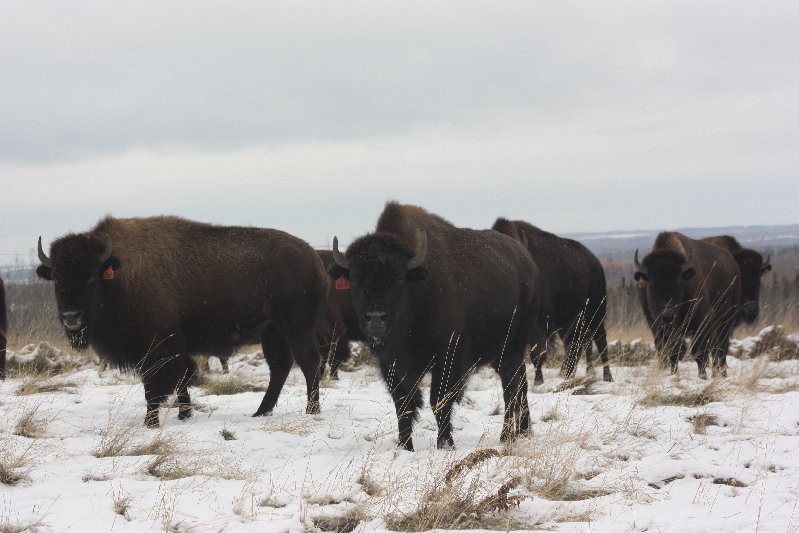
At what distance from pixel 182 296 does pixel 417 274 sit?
3.01 metres

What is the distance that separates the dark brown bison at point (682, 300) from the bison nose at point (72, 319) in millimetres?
7487

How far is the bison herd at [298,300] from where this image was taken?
24.2ft

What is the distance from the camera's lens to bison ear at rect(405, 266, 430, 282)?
735 centimetres

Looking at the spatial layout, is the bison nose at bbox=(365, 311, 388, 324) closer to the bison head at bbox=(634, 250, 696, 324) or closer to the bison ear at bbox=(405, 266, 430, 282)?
the bison ear at bbox=(405, 266, 430, 282)

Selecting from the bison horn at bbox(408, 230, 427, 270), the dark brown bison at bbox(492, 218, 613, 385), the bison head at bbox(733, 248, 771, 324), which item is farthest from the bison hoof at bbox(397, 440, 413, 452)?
the bison head at bbox(733, 248, 771, 324)

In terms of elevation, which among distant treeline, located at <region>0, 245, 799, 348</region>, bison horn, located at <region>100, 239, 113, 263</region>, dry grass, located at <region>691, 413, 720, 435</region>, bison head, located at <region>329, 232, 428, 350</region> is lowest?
distant treeline, located at <region>0, 245, 799, 348</region>

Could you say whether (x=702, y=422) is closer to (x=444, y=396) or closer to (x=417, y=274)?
(x=444, y=396)

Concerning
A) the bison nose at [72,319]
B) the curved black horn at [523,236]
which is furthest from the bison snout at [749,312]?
the bison nose at [72,319]

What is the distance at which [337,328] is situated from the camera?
13852mm

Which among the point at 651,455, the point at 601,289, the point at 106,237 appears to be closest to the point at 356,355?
the point at 601,289

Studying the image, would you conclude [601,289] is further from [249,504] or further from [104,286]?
[249,504]

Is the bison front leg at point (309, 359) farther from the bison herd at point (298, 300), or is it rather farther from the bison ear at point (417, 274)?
the bison ear at point (417, 274)

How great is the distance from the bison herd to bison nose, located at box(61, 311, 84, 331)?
0.01 metres

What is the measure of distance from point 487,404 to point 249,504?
15.3ft
